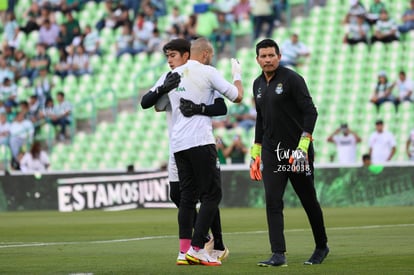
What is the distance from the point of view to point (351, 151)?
2716 cm

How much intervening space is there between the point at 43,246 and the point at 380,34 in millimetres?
17532

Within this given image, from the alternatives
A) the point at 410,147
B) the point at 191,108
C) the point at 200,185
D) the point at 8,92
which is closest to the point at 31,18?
the point at 8,92

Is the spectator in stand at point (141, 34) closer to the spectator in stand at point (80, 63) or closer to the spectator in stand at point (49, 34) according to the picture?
the spectator in stand at point (80, 63)

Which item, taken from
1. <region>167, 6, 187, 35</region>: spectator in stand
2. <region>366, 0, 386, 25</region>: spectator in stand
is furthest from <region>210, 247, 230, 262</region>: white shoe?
<region>167, 6, 187, 35</region>: spectator in stand

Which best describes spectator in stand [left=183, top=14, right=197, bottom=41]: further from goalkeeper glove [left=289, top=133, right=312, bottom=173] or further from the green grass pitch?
goalkeeper glove [left=289, top=133, right=312, bottom=173]

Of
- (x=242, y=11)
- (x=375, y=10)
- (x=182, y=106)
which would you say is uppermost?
(x=242, y=11)

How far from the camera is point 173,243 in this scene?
1427 centimetres

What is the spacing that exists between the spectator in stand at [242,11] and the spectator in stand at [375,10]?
3.76 metres

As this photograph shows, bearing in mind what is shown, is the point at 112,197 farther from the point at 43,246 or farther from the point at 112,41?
the point at 43,246

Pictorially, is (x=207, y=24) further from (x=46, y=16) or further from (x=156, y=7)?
(x=46, y=16)

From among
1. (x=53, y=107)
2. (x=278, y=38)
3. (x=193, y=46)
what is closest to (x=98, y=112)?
(x=53, y=107)

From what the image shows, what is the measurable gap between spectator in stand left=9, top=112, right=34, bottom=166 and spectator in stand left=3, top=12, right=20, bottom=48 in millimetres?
4871

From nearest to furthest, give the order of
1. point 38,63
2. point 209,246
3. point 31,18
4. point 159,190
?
point 209,246
point 159,190
point 38,63
point 31,18

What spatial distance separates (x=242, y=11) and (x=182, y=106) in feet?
70.8
